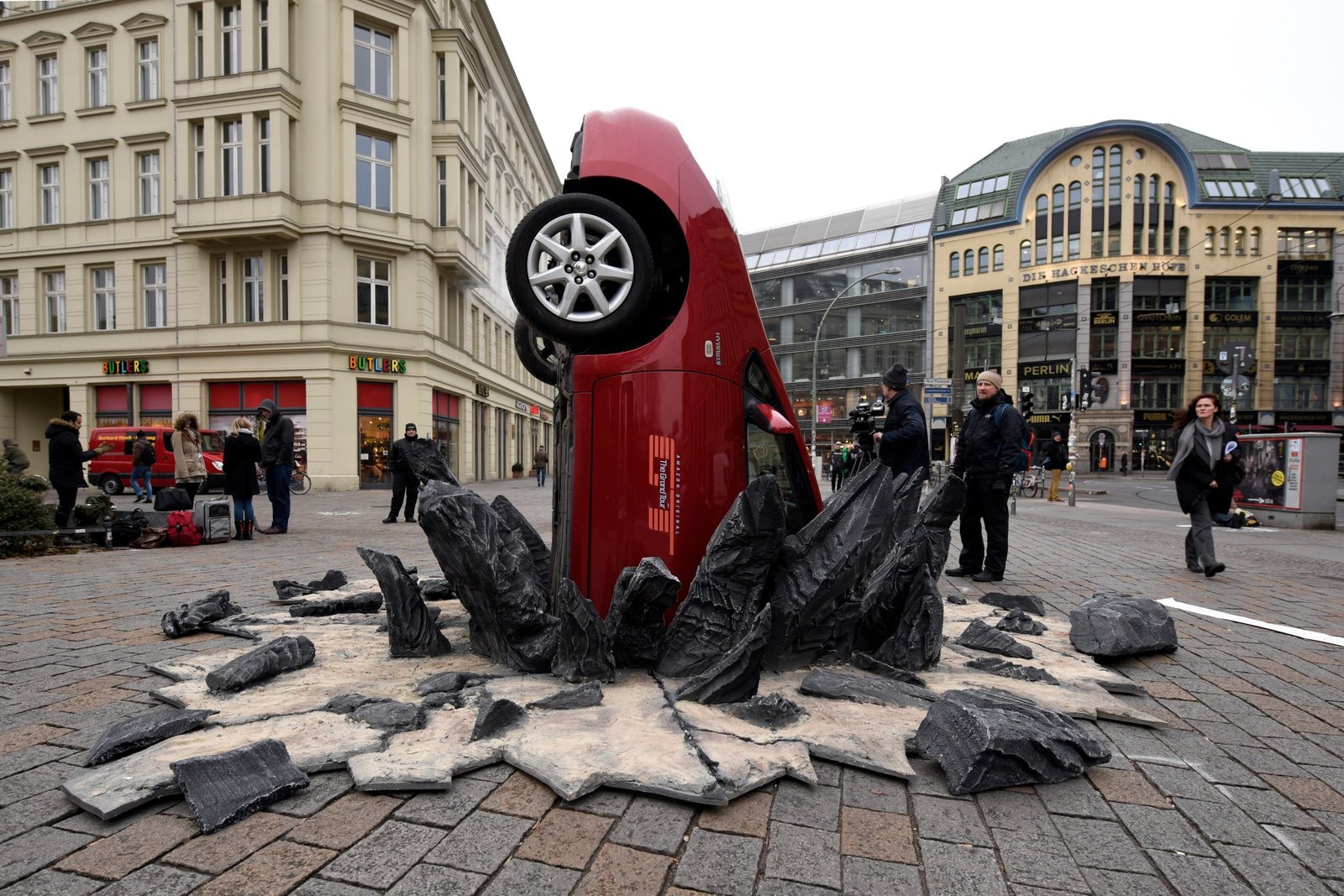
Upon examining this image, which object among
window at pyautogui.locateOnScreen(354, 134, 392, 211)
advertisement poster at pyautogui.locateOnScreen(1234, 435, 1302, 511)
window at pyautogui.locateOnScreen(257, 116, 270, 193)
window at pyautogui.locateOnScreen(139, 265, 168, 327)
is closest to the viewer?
advertisement poster at pyautogui.locateOnScreen(1234, 435, 1302, 511)

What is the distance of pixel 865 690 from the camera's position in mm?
2846

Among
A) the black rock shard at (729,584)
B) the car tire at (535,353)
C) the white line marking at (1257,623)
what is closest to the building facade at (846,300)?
the white line marking at (1257,623)

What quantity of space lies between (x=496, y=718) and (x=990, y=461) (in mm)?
5306

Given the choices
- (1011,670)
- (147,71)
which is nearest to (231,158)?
(147,71)

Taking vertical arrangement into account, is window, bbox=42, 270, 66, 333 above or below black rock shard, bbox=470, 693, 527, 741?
above

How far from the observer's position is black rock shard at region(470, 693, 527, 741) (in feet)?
7.77

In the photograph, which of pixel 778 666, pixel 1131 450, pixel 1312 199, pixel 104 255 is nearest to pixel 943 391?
pixel 778 666

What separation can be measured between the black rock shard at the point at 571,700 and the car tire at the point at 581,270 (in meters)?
1.51

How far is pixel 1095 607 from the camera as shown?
4023 millimetres

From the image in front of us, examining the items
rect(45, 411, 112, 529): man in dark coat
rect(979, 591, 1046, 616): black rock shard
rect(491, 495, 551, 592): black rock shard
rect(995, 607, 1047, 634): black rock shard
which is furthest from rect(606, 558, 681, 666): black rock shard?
rect(45, 411, 112, 529): man in dark coat

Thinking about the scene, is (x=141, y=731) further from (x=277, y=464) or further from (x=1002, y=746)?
(x=277, y=464)

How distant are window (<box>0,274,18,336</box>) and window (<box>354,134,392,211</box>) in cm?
1374

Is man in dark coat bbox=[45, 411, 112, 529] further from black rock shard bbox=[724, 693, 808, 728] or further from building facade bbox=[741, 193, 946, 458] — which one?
building facade bbox=[741, 193, 946, 458]

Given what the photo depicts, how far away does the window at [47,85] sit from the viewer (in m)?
25.0
